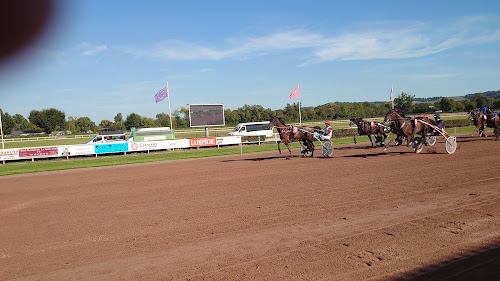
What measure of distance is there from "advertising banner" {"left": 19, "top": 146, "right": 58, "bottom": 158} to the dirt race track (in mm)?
18149

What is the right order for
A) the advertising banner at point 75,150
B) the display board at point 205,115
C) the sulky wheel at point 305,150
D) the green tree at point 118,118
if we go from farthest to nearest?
1. the green tree at point 118,118
2. the display board at point 205,115
3. the advertising banner at point 75,150
4. the sulky wheel at point 305,150

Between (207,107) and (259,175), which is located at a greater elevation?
(207,107)

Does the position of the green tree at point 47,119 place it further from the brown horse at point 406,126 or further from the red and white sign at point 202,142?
the brown horse at point 406,126

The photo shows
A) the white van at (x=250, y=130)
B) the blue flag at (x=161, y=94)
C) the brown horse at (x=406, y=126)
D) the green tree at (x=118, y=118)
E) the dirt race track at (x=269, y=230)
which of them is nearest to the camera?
the dirt race track at (x=269, y=230)

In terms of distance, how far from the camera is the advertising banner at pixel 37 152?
27078 mm

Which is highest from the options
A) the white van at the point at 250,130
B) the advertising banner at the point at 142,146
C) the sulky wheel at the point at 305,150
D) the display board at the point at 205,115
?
the display board at the point at 205,115

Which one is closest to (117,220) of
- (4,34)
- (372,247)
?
(4,34)

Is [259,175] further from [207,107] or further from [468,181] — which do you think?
[207,107]

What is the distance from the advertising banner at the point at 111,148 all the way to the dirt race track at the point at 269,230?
18002mm

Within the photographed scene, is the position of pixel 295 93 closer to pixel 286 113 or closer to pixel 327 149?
pixel 327 149

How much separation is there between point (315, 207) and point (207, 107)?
98.6ft

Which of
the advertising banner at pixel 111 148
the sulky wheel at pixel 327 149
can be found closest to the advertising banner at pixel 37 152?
the advertising banner at pixel 111 148

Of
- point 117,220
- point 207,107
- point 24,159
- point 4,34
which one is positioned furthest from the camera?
point 207,107

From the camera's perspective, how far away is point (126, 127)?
101m
